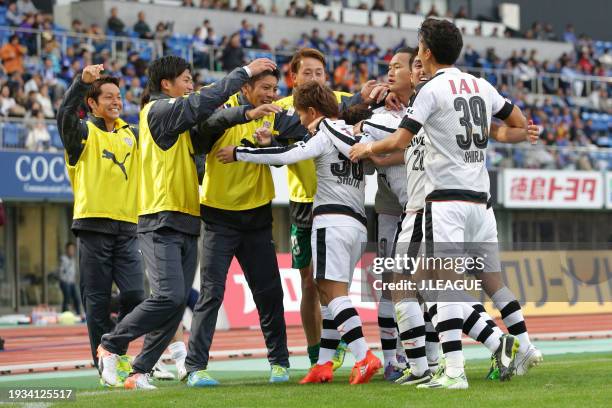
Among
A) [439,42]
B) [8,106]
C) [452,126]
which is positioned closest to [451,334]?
[452,126]

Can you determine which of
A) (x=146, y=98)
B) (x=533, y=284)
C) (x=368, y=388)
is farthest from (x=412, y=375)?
(x=533, y=284)

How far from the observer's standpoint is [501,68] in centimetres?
3981

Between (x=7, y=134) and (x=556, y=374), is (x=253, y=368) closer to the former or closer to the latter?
(x=556, y=374)

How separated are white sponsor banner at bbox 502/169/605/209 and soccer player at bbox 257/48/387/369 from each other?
2124 cm

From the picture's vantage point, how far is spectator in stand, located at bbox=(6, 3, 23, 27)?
29.4 metres

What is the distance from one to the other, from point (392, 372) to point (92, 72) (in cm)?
314

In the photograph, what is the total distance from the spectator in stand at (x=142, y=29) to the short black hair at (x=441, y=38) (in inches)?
935

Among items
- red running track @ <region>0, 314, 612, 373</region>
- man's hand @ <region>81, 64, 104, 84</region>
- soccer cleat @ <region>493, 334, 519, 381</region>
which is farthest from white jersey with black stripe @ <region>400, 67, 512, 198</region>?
red running track @ <region>0, 314, 612, 373</region>

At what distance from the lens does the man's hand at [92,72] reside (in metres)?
9.21

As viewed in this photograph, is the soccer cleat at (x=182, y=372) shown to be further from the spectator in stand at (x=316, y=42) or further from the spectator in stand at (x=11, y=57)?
the spectator in stand at (x=316, y=42)

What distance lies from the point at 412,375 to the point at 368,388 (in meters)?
0.53

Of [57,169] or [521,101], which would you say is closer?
[57,169]

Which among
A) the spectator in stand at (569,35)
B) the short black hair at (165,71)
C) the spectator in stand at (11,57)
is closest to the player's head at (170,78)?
the short black hair at (165,71)

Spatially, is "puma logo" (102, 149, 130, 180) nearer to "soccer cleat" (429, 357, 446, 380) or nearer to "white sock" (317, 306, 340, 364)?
"white sock" (317, 306, 340, 364)
